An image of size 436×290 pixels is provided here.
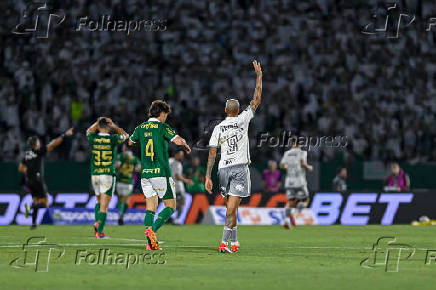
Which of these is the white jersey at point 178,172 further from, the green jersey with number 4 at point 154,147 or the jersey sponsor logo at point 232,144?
the jersey sponsor logo at point 232,144

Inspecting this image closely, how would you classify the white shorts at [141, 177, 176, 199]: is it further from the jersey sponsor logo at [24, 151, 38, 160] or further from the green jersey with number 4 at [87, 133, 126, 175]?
the jersey sponsor logo at [24, 151, 38, 160]

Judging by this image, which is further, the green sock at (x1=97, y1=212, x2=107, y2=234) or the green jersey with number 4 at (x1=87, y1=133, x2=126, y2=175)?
A: the green jersey with number 4 at (x1=87, y1=133, x2=126, y2=175)

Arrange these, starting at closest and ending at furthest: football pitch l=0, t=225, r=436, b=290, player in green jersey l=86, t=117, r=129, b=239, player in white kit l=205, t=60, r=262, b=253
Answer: football pitch l=0, t=225, r=436, b=290 < player in white kit l=205, t=60, r=262, b=253 < player in green jersey l=86, t=117, r=129, b=239

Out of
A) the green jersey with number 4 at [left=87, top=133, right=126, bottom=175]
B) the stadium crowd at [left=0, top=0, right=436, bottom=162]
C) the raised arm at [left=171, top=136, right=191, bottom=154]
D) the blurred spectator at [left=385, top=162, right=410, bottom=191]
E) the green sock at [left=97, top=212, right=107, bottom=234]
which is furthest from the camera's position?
the stadium crowd at [left=0, top=0, right=436, bottom=162]

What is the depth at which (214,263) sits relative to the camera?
39.8 ft

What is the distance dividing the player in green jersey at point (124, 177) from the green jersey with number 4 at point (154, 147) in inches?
450

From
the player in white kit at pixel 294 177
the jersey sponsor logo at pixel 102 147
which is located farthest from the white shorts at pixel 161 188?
the player in white kit at pixel 294 177

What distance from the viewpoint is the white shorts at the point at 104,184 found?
18837 mm

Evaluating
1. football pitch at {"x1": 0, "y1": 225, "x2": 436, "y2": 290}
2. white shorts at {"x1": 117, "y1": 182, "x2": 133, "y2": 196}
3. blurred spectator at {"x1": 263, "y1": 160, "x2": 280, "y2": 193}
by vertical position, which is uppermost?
blurred spectator at {"x1": 263, "y1": 160, "x2": 280, "y2": 193}

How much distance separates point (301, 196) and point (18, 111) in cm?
1078

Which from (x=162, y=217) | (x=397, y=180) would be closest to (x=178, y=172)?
(x=397, y=180)

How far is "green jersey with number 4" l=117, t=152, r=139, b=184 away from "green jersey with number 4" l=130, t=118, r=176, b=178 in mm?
11431

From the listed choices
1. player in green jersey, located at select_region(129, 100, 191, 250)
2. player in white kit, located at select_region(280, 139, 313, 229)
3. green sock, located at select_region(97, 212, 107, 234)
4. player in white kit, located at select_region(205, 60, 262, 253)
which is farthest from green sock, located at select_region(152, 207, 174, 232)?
player in white kit, located at select_region(280, 139, 313, 229)

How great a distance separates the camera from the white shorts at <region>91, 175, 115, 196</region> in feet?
61.8
